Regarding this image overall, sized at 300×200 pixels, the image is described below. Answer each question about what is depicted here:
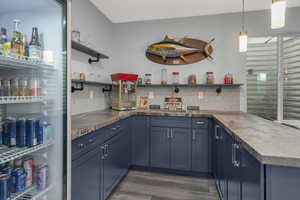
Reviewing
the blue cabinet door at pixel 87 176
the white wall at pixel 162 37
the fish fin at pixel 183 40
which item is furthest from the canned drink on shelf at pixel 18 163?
the fish fin at pixel 183 40

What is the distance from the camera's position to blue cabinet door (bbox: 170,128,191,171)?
2561mm

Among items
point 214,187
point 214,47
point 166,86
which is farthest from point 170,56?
point 214,187

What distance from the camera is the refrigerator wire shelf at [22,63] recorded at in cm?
100

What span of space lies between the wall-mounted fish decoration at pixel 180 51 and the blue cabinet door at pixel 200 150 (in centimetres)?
134

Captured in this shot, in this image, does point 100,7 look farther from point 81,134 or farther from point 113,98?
point 81,134

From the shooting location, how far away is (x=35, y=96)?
116 centimetres

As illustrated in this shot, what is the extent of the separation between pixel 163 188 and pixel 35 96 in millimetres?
1866

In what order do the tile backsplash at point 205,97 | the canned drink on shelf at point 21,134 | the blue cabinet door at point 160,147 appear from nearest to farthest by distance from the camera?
the canned drink on shelf at point 21,134 < the blue cabinet door at point 160,147 < the tile backsplash at point 205,97

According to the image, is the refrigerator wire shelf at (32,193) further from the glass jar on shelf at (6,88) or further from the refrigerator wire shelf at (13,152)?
the glass jar on shelf at (6,88)

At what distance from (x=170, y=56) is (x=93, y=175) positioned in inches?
93.6

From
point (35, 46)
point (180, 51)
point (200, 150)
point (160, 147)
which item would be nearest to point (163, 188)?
point (160, 147)

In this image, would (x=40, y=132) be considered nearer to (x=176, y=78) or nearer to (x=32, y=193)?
(x=32, y=193)

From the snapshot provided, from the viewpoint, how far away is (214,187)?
2299 mm

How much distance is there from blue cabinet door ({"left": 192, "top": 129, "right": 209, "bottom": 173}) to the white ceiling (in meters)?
1.95
